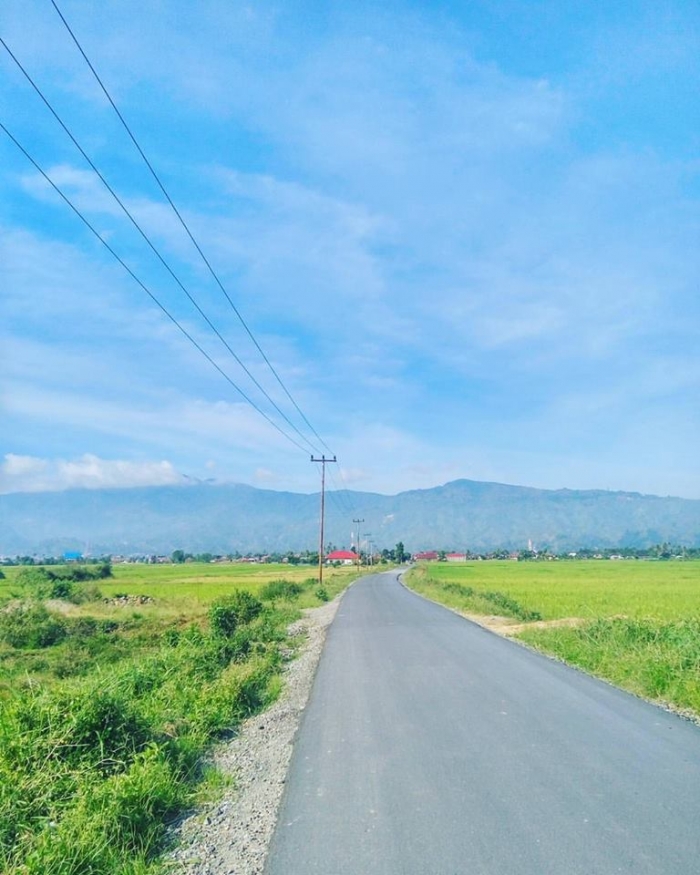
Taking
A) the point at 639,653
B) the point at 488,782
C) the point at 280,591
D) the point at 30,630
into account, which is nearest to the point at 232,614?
the point at 30,630

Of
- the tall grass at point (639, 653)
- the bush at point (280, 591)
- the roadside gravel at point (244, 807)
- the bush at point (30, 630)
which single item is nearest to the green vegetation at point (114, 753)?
the roadside gravel at point (244, 807)

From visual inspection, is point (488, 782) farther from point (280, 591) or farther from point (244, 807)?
point (280, 591)

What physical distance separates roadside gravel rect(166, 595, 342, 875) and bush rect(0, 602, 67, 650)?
17.1m

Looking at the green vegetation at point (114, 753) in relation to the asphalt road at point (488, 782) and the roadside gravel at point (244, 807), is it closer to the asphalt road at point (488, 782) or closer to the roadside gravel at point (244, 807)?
the roadside gravel at point (244, 807)

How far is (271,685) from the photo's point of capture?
11.2 meters

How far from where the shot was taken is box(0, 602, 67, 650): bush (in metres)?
22.9

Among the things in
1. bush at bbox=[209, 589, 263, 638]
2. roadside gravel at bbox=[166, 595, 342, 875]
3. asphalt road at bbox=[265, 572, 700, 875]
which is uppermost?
asphalt road at bbox=[265, 572, 700, 875]

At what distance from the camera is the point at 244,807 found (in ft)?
17.8

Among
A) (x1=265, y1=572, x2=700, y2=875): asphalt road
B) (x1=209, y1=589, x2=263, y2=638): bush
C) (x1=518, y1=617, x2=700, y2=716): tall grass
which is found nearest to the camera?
(x1=265, y1=572, x2=700, y2=875): asphalt road

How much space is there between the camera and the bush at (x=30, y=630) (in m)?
→ 22.9

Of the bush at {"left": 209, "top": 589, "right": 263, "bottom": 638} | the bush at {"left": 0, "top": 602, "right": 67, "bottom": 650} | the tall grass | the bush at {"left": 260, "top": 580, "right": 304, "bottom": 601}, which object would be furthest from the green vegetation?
the bush at {"left": 260, "top": 580, "right": 304, "bottom": 601}

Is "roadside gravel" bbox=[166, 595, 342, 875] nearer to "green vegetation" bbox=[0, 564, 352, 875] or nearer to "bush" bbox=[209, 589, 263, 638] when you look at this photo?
"green vegetation" bbox=[0, 564, 352, 875]

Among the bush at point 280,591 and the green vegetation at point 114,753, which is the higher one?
the green vegetation at point 114,753

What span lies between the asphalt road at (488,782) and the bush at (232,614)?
8.56 m
